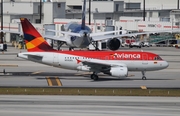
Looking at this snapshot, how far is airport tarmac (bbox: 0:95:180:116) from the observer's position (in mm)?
37500

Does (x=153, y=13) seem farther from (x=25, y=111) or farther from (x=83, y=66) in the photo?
(x=25, y=111)

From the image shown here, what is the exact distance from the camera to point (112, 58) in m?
59.1

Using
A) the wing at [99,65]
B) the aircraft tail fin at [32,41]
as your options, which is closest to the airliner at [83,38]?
the aircraft tail fin at [32,41]

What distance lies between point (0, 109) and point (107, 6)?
123 m

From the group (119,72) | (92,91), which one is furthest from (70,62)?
(92,91)

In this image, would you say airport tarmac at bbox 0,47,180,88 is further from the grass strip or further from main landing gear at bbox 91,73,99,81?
the grass strip

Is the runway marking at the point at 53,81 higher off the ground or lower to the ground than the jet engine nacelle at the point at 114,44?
lower

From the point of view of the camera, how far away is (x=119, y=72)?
57344mm

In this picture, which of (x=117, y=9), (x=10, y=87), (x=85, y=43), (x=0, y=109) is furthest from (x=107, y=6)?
(x=0, y=109)

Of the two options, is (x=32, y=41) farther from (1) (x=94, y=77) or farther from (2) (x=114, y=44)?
(2) (x=114, y=44)

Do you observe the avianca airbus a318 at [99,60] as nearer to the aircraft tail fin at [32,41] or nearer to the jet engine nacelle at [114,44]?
the aircraft tail fin at [32,41]

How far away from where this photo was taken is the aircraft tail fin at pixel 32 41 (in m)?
60.8

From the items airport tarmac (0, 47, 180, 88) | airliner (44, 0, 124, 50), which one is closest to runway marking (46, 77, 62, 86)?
airport tarmac (0, 47, 180, 88)

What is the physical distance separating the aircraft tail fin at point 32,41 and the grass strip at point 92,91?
1094 cm
